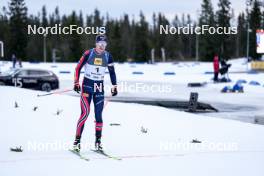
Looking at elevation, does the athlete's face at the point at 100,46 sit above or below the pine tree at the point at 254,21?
below

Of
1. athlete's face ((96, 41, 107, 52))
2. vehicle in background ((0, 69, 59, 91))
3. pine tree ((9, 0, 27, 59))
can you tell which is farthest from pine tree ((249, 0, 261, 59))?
athlete's face ((96, 41, 107, 52))

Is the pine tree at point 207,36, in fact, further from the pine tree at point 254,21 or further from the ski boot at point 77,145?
the ski boot at point 77,145

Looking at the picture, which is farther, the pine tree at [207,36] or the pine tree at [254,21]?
the pine tree at [207,36]

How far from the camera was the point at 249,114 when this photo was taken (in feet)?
57.3

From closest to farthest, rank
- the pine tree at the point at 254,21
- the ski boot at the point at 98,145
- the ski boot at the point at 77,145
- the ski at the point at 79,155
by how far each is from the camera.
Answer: the ski at the point at 79,155, the ski boot at the point at 77,145, the ski boot at the point at 98,145, the pine tree at the point at 254,21

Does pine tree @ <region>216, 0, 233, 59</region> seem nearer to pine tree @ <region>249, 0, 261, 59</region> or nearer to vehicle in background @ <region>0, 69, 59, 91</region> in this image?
pine tree @ <region>249, 0, 261, 59</region>

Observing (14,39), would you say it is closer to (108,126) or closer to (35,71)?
(35,71)

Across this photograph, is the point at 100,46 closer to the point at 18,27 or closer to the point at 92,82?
the point at 92,82

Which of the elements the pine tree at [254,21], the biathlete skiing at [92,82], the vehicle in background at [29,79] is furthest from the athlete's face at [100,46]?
the pine tree at [254,21]

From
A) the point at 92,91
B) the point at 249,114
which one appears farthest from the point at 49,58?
the point at 92,91

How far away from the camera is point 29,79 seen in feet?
88.5

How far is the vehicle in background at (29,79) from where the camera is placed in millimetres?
26908

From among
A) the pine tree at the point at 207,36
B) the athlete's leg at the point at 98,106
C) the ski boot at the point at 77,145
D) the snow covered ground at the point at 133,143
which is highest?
the pine tree at the point at 207,36

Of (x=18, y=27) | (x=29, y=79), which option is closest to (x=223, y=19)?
(x=18, y=27)
